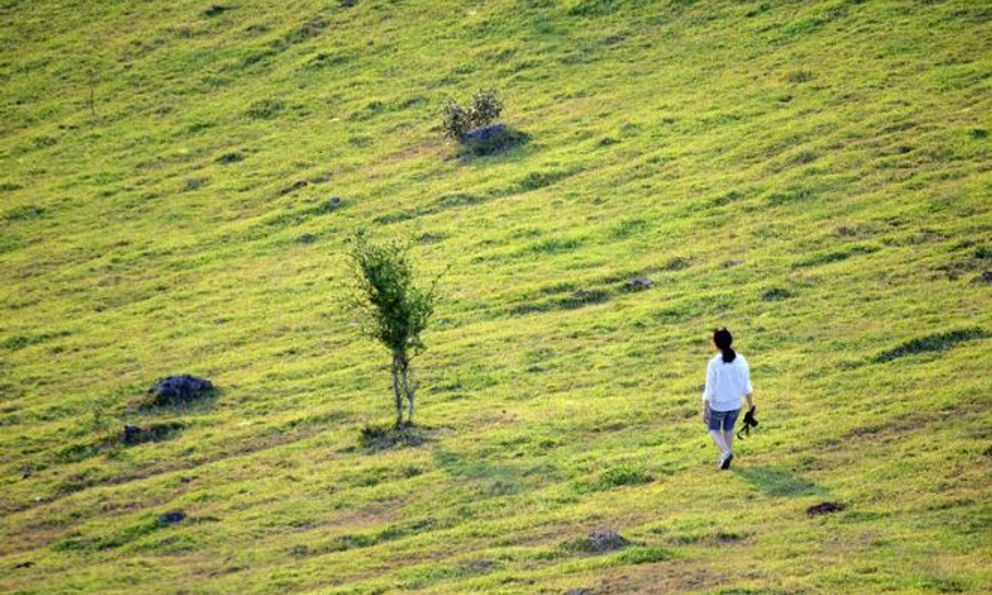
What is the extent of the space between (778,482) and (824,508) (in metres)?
1.86

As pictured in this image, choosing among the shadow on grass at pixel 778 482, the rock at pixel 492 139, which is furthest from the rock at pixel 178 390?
the rock at pixel 492 139

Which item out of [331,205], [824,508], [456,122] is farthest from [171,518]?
[456,122]

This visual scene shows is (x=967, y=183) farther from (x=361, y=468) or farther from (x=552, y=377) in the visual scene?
(x=361, y=468)

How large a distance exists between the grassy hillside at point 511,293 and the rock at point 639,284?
43 cm

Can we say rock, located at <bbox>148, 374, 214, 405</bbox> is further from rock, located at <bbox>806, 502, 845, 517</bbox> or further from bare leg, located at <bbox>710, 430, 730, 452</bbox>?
rock, located at <bbox>806, 502, 845, 517</bbox>

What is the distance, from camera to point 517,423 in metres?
30.3

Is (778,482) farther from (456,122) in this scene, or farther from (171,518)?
(456,122)

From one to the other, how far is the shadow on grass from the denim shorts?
2.86 feet

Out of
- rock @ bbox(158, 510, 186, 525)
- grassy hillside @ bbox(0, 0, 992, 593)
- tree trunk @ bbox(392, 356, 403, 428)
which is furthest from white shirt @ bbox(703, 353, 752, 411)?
rock @ bbox(158, 510, 186, 525)

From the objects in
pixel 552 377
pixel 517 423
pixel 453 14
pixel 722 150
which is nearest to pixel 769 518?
pixel 517 423

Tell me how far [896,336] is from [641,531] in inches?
462

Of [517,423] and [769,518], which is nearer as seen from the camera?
[769,518]

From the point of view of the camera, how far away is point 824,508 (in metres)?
21.9

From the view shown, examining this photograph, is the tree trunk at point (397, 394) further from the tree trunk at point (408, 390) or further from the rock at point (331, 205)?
the rock at point (331, 205)
